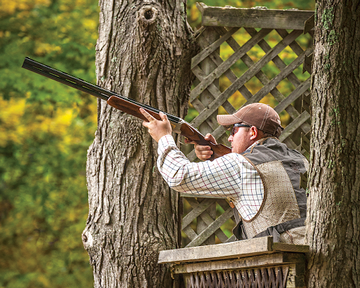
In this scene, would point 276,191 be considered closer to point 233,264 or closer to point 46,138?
point 233,264

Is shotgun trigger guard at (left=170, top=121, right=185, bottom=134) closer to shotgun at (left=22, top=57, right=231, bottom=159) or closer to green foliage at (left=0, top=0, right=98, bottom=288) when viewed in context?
shotgun at (left=22, top=57, right=231, bottom=159)

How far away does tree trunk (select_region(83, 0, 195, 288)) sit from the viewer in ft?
9.78

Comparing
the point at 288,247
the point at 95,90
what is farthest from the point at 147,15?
the point at 288,247

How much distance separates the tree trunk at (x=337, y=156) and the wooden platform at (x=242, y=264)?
93mm

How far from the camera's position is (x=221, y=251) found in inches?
92.2

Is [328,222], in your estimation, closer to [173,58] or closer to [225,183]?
[225,183]

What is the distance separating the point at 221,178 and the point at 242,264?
51 centimetres

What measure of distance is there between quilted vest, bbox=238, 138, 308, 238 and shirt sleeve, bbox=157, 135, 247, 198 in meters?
0.13

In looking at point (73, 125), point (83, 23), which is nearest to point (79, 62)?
point (83, 23)

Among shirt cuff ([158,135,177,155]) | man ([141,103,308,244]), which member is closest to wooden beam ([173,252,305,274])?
man ([141,103,308,244])

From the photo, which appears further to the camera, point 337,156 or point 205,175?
point 205,175

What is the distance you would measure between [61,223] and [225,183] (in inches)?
215

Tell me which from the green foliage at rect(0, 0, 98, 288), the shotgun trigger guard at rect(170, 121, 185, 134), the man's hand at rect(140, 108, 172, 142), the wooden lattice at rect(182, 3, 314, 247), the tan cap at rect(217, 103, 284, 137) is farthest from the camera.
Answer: the green foliage at rect(0, 0, 98, 288)

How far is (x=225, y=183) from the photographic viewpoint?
2.57 metres
